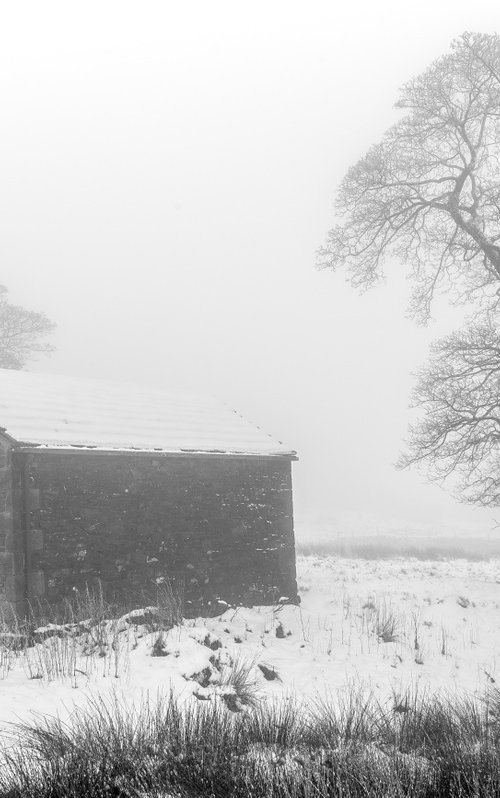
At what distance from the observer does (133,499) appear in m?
13.6

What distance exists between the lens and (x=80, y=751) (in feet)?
17.3

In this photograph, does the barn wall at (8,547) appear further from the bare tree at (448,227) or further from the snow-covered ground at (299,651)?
the bare tree at (448,227)

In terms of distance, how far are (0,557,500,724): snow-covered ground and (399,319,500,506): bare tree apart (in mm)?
3231

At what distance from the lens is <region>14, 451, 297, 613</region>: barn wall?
40.7 feet

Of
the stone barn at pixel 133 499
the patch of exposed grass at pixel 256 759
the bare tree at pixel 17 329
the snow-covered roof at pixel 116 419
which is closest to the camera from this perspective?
the patch of exposed grass at pixel 256 759

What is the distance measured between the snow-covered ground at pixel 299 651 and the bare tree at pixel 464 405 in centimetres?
323

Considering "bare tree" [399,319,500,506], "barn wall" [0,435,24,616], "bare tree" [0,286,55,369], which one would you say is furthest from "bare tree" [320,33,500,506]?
"bare tree" [0,286,55,369]

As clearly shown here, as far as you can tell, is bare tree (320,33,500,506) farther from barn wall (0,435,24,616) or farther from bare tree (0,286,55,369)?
bare tree (0,286,55,369)

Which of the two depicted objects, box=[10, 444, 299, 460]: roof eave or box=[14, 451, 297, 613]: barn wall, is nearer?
box=[10, 444, 299, 460]: roof eave

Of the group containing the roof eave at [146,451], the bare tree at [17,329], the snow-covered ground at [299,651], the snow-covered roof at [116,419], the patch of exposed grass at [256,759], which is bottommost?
the snow-covered ground at [299,651]

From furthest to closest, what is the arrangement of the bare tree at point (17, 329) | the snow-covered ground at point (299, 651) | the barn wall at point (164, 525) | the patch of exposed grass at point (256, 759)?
the bare tree at point (17, 329) → the barn wall at point (164, 525) → the snow-covered ground at point (299, 651) → the patch of exposed grass at point (256, 759)

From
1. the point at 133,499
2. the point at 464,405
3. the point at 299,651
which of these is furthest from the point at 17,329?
the point at 299,651

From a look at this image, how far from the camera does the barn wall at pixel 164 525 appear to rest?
12.4m

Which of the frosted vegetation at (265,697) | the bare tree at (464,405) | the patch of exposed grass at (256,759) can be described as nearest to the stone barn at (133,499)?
the frosted vegetation at (265,697)
